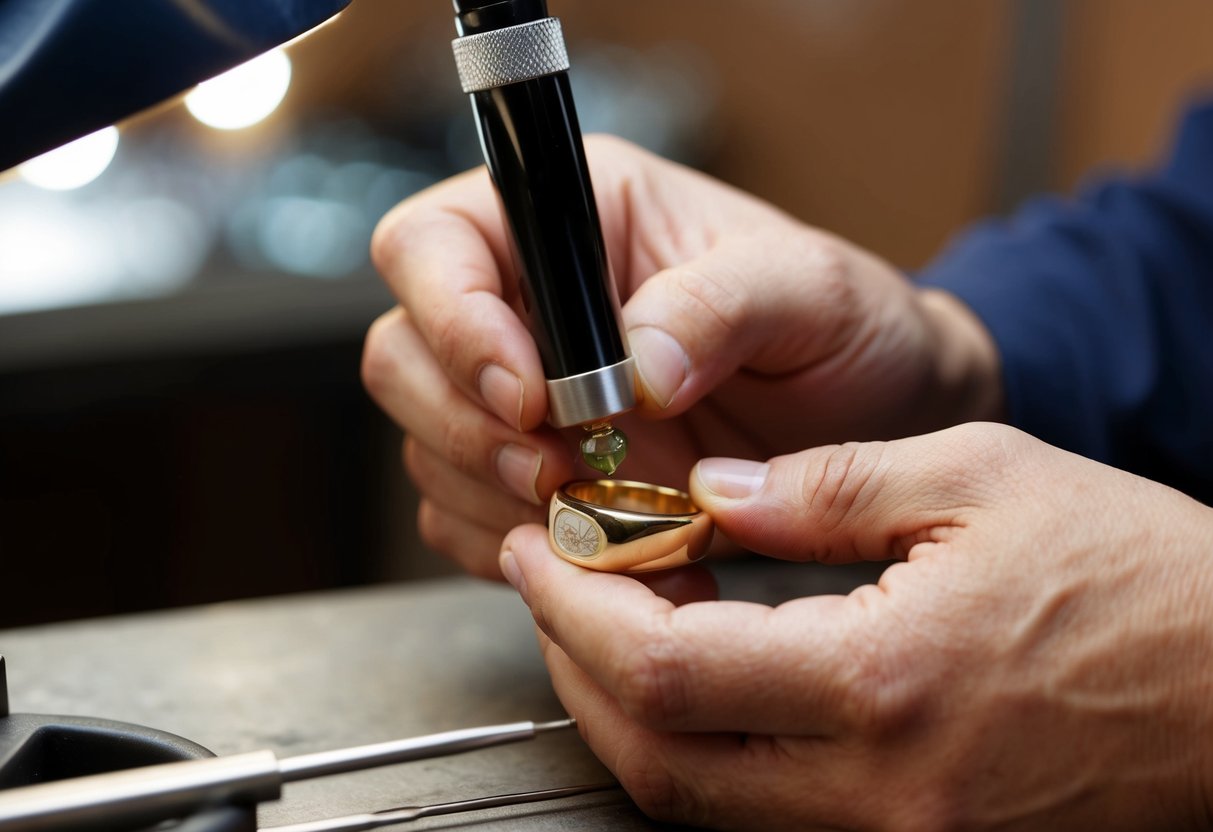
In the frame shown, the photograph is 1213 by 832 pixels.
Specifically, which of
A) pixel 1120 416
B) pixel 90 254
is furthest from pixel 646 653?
pixel 90 254

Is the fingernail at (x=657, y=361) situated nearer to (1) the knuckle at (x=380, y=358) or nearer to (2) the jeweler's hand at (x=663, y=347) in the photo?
(2) the jeweler's hand at (x=663, y=347)

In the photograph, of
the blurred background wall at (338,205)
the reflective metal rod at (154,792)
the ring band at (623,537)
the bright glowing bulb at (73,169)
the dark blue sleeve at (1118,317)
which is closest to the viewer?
the reflective metal rod at (154,792)

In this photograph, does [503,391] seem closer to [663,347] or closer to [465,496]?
[663,347]

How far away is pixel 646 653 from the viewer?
404 mm

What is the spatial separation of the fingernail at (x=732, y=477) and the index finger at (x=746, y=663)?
0.07m

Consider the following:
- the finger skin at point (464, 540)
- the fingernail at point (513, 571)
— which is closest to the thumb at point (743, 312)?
the fingernail at point (513, 571)

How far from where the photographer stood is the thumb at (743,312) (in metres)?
0.54

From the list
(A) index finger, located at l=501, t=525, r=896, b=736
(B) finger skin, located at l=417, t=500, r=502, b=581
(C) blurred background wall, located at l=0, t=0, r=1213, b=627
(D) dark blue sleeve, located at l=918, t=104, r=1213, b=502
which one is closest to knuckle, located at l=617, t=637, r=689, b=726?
(A) index finger, located at l=501, t=525, r=896, b=736

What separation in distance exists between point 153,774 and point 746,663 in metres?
0.21

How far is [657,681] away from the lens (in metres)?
0.40

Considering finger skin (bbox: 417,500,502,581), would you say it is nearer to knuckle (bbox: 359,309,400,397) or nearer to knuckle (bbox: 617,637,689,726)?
knuckle (bbox: 359,309,400,397)

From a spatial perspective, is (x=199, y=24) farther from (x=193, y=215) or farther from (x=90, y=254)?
(x=193, y=215)

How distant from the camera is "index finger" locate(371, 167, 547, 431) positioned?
535 millimetres

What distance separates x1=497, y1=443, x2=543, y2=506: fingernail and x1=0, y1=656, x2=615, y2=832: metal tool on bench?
0.16 meters
